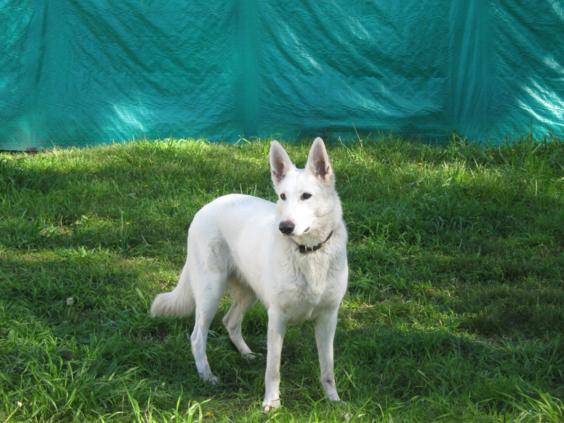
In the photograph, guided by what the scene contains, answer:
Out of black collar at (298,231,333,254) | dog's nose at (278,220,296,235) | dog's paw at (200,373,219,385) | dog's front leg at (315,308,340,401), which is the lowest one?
dog's paw at (200,373,219,385)

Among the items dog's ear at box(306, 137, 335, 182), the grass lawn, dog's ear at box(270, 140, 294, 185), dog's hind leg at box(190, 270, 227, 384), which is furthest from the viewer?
dog's hind leg at box(190, 270, 227, 384)

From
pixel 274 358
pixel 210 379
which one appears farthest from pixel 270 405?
pixel 210 379

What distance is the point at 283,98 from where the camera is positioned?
8.88 metres

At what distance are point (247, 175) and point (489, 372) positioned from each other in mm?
3668

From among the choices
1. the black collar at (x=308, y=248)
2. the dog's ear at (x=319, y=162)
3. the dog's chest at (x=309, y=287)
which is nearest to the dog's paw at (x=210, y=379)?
the dog's chest at (x=309, y=287)

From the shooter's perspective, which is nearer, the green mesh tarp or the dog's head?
the dog's head

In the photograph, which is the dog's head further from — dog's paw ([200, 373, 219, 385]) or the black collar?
dog's paw ([200, 373, 219, 385])

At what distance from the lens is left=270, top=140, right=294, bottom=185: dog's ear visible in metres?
4.11

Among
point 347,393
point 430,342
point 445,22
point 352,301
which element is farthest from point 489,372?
point 445,22

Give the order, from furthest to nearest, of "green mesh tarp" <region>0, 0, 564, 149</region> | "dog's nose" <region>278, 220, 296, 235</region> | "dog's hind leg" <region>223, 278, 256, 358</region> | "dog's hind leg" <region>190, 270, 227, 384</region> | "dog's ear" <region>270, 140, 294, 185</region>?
"green mesh tarp" <region>0, 0, 564, 149</region>
"dog's hind leg" <region>223, 278, 256, 358</region>
"dog's hind leg" <region>190, 270, 227, 384</region>
"dog's ear" <region>270, 140, 294, 185</region>
"dog's nose" <region>278, 220, 296, 235</region>

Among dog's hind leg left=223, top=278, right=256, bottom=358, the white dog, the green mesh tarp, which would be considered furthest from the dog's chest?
the green mesh tarp

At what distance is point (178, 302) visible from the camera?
4.75m

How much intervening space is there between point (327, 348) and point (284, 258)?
49 cm

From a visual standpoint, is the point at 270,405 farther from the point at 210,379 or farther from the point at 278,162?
the point at 278,162
